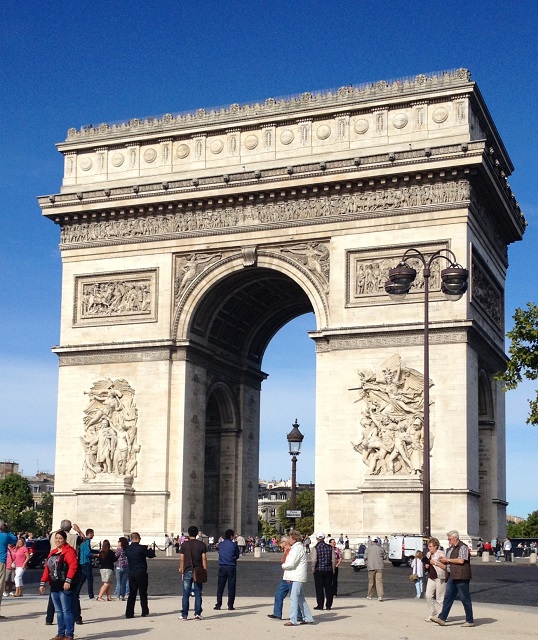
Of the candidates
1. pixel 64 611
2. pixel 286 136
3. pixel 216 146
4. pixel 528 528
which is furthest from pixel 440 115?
pixel 528 528

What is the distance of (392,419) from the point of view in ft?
Result: 130

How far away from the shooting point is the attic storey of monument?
3972cm

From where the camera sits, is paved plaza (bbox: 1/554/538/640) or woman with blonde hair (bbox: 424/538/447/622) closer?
paved plaza (bbox: 1/554/538/640)

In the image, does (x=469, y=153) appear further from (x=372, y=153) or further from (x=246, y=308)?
(x=246, y=308)

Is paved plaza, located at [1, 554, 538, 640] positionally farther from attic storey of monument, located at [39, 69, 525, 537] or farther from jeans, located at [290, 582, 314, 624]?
attic storey of monument, located at [39, 69, 525, 537]

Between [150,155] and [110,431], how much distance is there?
36.7 feet

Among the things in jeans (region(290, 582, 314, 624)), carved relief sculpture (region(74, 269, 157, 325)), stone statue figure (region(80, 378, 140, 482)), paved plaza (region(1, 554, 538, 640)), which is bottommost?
paved plaza (region(1, 554, 538, 640))

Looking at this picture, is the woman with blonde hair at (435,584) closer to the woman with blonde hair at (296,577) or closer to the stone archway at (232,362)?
the woman with blonde hair at (296,577)

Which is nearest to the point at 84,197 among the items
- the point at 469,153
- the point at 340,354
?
the point at 340,354

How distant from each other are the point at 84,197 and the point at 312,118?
976cm

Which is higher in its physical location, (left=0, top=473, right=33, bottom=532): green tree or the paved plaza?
(left=0, top=473, right=33, bottom=532): green tree

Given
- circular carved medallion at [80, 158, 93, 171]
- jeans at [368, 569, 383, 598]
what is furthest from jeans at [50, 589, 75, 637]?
circular carved medallion at [80, 158, 93, 171]

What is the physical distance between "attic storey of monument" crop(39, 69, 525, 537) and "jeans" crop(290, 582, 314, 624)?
787 inches

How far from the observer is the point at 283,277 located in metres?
44.4
